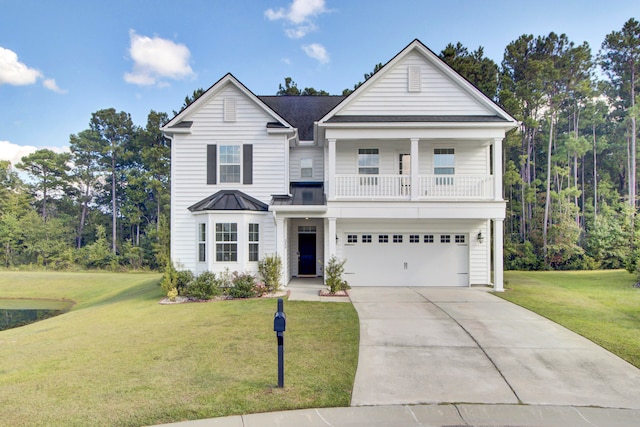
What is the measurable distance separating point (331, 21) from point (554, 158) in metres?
23.6

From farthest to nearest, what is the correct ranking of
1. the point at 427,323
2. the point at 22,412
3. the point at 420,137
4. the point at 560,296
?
1. the point at 420,137
2. the point at 560,296
3. the point at 427,323
4. the point at 22,412

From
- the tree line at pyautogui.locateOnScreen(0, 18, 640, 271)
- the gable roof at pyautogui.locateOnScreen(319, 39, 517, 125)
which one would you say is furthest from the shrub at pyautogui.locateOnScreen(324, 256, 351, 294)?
the tree line at pyautogui.locateOnScreen(0, 18, 640, 271)

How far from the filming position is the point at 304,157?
53.4ft

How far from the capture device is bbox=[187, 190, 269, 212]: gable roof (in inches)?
534

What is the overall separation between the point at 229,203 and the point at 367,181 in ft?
18.1

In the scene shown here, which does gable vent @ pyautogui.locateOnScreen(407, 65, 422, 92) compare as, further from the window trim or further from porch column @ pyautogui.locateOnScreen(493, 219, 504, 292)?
the window trim

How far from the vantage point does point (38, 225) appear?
117 ft

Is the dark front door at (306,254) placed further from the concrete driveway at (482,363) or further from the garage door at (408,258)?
the concrete driveway at (482,363)

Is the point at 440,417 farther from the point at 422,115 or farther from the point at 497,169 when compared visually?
the point at 422,115

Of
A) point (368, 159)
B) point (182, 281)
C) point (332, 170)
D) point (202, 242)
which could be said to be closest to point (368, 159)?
point (368, 159)

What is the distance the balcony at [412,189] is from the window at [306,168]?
7.48 ft

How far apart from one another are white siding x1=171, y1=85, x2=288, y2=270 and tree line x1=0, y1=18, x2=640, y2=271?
9203 millimetres

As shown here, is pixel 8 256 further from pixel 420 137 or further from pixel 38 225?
pixel 420 137

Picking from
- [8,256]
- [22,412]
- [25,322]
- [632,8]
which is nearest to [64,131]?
[8,256]
